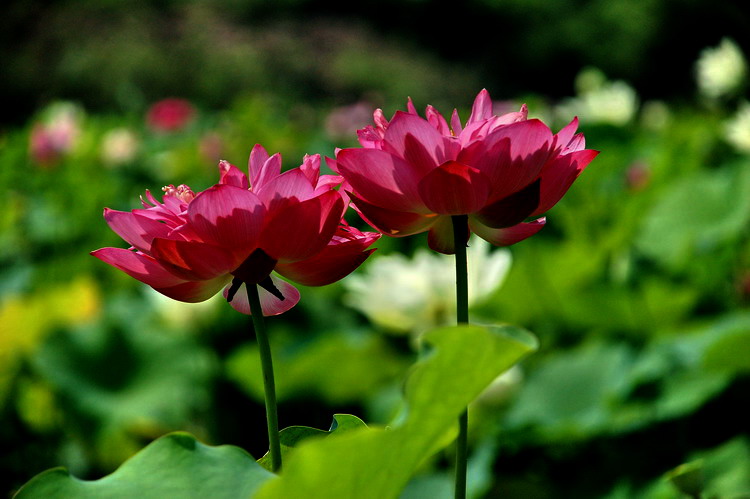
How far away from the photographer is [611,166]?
1.80m

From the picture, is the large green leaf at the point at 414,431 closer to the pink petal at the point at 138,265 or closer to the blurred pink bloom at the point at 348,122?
the pink petal at the point at 138,265

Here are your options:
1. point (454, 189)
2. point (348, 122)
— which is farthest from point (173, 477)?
point (348, 122)

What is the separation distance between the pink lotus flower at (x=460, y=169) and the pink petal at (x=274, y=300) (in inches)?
2.0

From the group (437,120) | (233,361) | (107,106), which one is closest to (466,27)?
(107,106)

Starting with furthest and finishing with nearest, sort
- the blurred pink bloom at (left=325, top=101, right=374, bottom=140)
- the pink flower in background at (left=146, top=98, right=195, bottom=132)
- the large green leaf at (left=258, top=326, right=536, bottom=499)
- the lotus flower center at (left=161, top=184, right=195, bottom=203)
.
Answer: the pink flower in background at (left=146, top=98, right=195, bottom=132)
the blurred pink bloom at (left=325, top=101, right=374, bottom=140)
the lotus flower center at (left=161, top=184, right=195, bottom=203)
the large green leaf at (left=258, top=326, right=536, bottom=499)

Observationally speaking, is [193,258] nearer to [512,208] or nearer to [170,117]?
[512,208]

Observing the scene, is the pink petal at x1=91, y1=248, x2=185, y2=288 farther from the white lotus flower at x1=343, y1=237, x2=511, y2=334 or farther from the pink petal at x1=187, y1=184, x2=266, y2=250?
the white lotus flower at x1=343, y1=237, x2=511, y2=334

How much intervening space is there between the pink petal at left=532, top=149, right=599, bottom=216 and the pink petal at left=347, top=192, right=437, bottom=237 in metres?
0.05

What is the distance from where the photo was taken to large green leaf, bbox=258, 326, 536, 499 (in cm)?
32

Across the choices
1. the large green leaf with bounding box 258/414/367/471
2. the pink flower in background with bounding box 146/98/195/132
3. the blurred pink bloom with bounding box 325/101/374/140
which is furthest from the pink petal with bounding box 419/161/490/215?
the pink flower in background with bounding box 146/98/195/132

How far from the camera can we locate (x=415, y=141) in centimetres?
37

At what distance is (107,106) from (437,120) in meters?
5.98

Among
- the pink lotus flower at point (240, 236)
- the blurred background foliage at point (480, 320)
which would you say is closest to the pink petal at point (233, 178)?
the pink lotus flower at point (240, 236)

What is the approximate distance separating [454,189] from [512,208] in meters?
0.03
